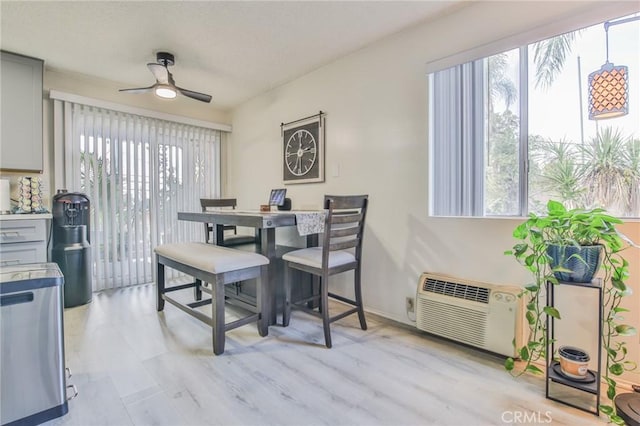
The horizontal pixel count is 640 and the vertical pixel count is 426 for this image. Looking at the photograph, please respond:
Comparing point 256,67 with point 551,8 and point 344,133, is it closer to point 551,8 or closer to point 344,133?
point 344,133

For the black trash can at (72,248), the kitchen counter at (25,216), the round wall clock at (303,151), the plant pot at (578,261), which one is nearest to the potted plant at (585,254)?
the plant pot at (578,261)

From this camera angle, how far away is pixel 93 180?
3248mm

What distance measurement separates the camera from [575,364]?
1385 mm

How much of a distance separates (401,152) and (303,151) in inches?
46.9

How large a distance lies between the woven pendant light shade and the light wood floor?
5.02ft

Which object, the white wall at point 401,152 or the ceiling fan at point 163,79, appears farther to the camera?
the ceiling fan at point 163,79

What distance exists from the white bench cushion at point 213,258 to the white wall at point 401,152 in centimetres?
109

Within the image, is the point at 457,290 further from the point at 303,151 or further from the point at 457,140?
the point at 303,151

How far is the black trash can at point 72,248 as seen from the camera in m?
2.72

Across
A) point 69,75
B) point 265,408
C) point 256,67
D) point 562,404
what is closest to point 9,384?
point 265,408

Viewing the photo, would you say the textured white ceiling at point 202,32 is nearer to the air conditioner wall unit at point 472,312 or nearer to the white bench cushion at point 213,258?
the white bench cushion at point 213,258

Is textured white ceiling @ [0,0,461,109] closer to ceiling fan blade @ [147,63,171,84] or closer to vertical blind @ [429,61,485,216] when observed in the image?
ceiling fan blade @ [147,63,171,84]

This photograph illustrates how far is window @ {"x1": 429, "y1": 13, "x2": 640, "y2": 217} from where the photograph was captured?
158cm

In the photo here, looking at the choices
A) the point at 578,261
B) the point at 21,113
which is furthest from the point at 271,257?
the point at 21,113
